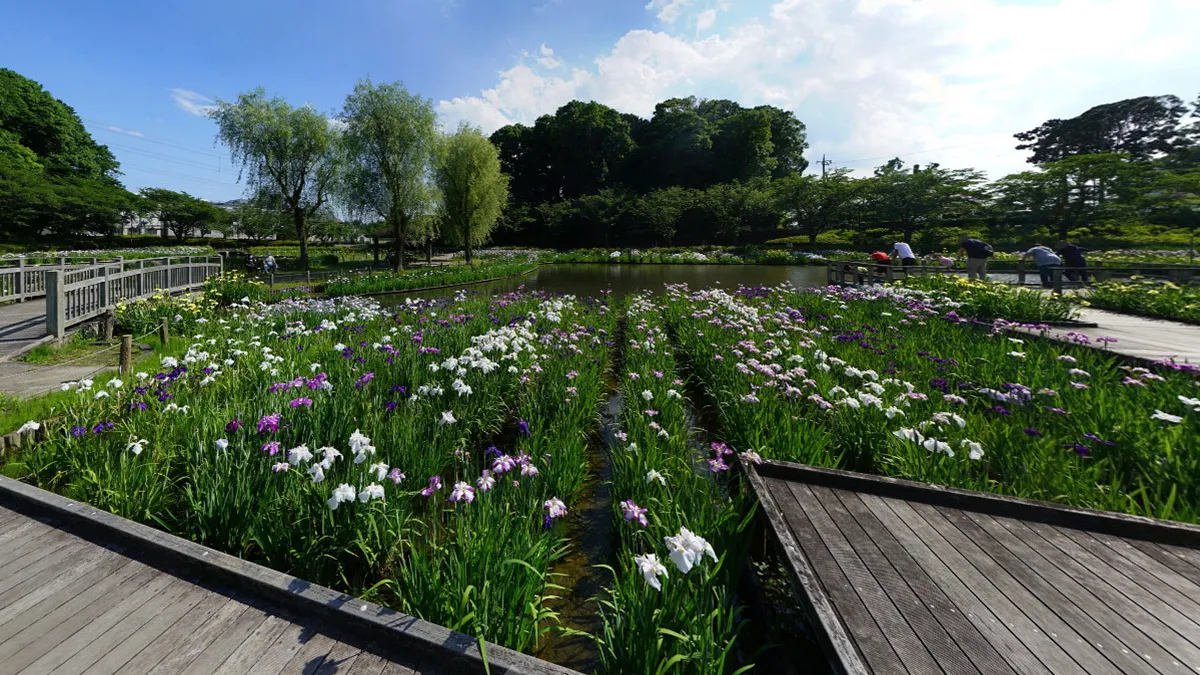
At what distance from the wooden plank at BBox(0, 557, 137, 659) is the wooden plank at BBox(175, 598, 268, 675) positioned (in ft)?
2.57

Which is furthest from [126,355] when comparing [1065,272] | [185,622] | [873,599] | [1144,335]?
[1065,272]

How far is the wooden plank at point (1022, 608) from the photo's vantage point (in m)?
1.92

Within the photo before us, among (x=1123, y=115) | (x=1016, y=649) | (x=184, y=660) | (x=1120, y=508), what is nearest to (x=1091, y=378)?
(x=1120, y=508)

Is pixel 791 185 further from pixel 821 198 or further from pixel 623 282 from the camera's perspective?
pixel 623 282

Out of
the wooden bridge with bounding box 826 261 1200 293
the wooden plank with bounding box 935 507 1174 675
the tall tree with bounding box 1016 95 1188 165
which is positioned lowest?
the wooden plank with bounding box 935 507 1174 675

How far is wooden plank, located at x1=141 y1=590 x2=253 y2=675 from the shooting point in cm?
206

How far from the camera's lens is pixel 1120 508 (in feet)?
10.2

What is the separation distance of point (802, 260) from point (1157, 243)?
68.5ft

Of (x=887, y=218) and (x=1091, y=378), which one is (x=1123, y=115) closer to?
(x=887, y=218)

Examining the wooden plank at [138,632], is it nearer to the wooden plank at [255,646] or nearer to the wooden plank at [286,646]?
the wooden plank at [255,646]

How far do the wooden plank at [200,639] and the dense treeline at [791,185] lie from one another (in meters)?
40.6

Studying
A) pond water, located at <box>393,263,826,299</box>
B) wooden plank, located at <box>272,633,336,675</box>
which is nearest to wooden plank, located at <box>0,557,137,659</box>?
wooden plank, located at <box>272,633,336,675</box>

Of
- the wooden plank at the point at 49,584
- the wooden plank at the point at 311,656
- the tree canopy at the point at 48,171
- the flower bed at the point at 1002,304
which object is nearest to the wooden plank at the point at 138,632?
the wooden plank at the point at 49,584

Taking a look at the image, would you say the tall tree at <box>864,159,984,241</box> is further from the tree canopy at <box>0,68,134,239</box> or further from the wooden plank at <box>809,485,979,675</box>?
the tree canopy at <box>0,68,134,239</box>
